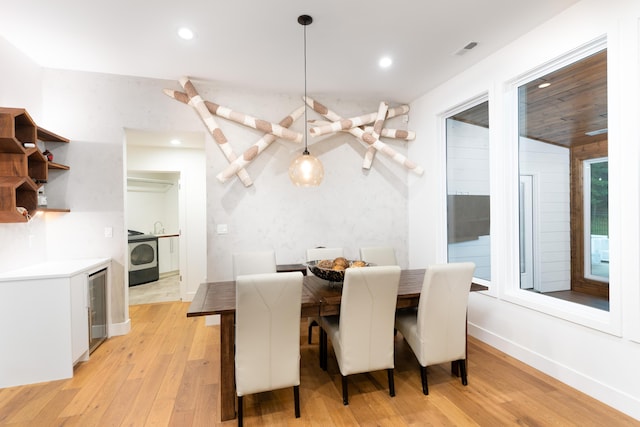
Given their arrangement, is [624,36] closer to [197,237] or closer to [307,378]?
[307,378]

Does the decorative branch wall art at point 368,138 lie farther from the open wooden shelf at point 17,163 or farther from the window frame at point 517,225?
the open wooden shelf at point 17,163

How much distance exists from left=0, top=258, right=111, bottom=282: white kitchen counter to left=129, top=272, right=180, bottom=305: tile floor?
1719 millimetres

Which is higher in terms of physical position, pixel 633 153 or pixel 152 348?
pixel 633 153

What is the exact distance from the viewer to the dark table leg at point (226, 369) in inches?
80.0

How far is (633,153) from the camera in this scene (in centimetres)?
202

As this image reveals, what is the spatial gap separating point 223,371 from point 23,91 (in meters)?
3.30

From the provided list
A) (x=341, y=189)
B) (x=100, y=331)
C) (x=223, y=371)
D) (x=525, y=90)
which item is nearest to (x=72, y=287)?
(x=100, y=331)

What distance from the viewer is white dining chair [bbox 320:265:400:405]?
212cm

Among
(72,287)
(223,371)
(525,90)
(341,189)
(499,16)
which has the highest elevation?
(499,16)

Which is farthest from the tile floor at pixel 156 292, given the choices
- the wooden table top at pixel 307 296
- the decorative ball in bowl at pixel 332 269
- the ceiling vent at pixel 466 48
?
the ceiling vent at pixel 466 48

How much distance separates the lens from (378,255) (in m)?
3.48

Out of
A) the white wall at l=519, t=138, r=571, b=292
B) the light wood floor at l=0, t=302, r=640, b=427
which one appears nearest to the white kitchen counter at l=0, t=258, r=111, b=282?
the light wood floor at l=0, t=302, r=640, b=427

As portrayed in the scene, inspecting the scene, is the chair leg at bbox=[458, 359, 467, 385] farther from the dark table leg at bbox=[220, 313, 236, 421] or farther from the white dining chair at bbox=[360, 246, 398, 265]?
the dark table leg at bbox=[220, 313, 236, 421]

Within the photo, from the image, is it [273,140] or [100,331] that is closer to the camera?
[100,331]
